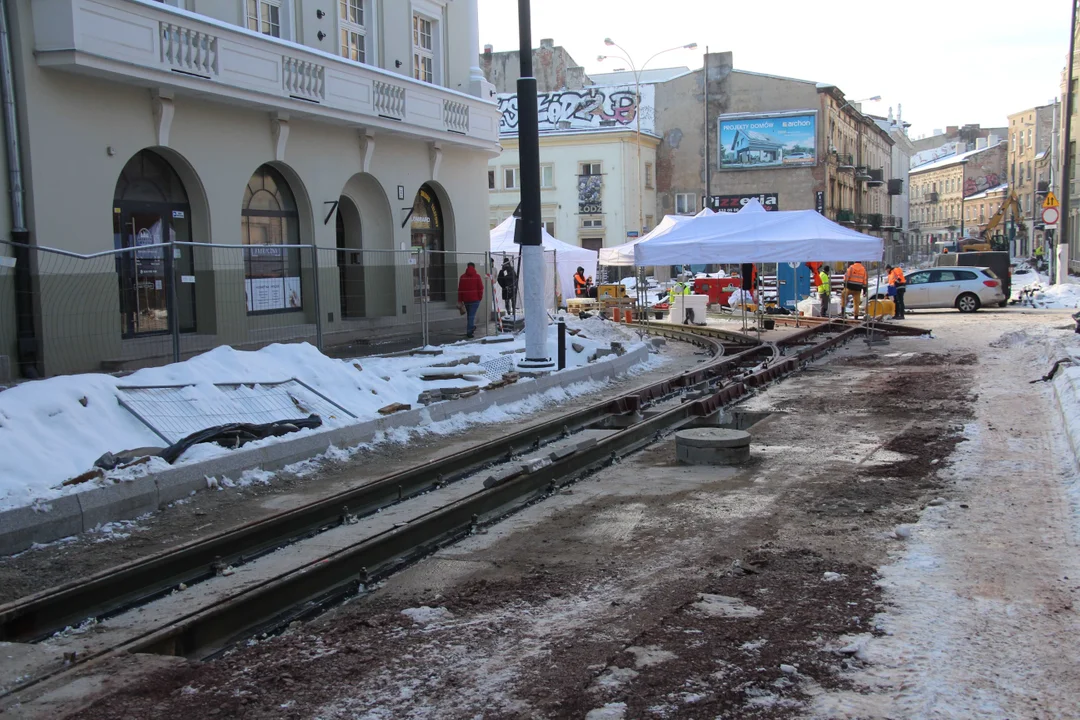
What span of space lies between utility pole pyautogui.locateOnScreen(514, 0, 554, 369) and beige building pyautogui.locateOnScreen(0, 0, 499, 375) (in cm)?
236

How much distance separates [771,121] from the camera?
60906mm

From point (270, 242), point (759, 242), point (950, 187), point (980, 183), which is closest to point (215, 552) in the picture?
point (270, 242)

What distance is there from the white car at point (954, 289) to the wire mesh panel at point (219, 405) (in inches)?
967

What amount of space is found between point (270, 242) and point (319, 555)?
13.8 metres

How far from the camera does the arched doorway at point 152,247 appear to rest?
13.3 metres

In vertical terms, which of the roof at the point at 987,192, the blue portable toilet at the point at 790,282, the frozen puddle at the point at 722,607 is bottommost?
the frozen puddle at the point at 722,607

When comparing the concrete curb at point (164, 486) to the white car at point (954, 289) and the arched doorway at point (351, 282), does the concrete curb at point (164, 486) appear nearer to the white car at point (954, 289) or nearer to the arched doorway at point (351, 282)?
the arched doorway at point (351, 282)

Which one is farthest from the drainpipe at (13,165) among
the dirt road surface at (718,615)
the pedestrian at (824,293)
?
the pedestrian at (824,293)

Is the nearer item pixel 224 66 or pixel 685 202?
pixel 224 66

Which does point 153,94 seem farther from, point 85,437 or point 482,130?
point 482,130

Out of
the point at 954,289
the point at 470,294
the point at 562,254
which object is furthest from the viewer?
the point at 562,254

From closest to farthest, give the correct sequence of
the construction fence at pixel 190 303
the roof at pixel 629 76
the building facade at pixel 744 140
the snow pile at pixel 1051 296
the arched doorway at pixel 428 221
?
the construction fence at pixel 190 303
the arched doorway at pixel 428 221
the snow pile at pixel 1051 296
the building facade at pixel 744 140
the roof at pixel 629 76

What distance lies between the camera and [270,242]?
773 inches

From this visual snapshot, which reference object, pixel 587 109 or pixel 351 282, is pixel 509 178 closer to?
pixel 587 109
